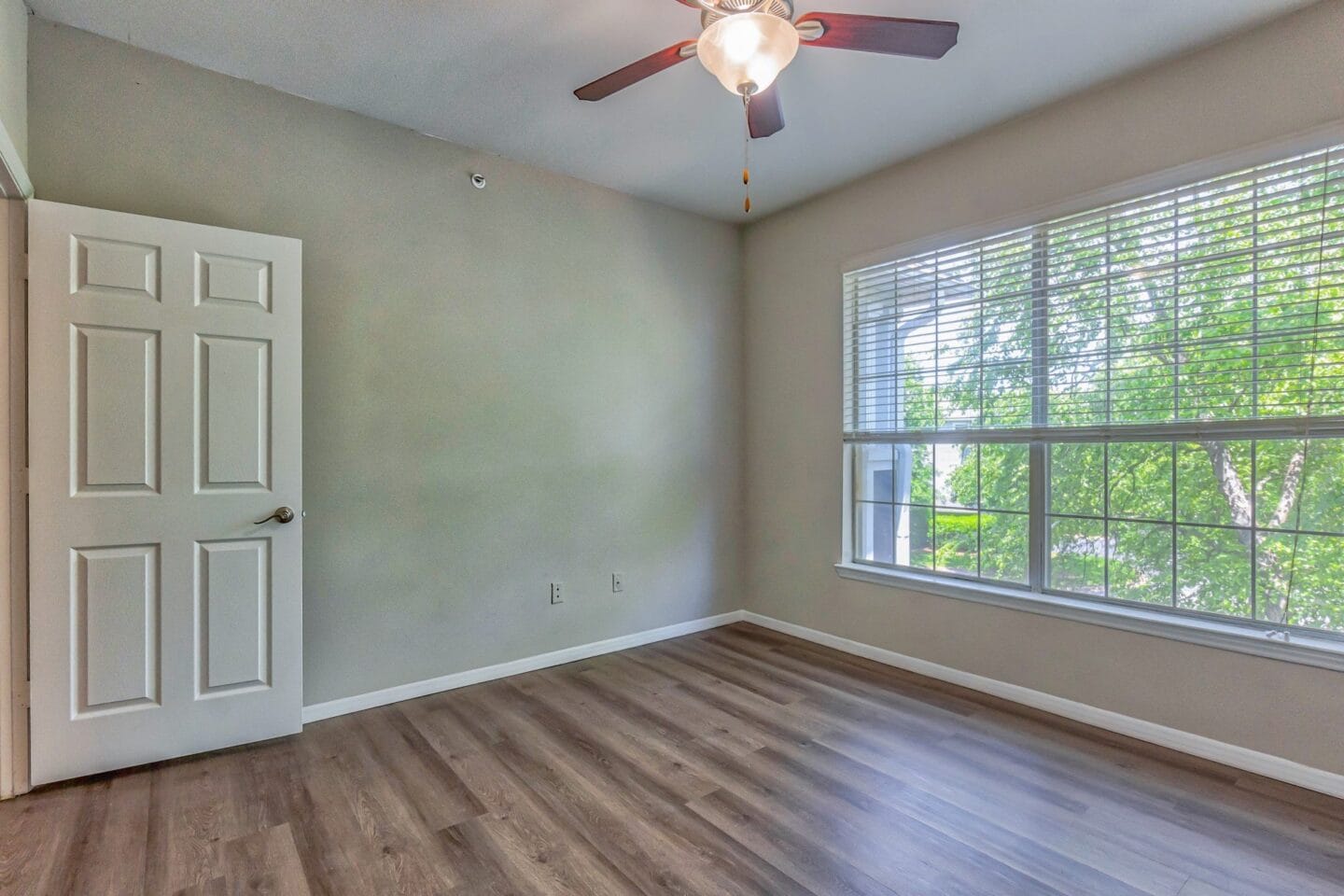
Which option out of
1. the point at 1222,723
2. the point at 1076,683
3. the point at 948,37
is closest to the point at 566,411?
the point at 948,37

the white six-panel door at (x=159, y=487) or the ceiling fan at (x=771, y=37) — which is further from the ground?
the ceiling fan at (x=771, y=37)

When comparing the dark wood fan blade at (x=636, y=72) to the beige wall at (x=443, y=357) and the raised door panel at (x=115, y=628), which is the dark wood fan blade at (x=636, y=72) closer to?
the beige wall at (x=443, y=357)

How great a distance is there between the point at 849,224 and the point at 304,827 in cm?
376

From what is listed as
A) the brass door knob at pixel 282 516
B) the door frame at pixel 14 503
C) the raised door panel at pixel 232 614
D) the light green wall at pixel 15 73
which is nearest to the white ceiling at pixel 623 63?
the light green wall at pixel 15 73

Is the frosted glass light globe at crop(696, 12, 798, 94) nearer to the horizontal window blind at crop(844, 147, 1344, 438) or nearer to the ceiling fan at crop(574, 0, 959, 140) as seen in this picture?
the ceiling fan at crop(574, 0, 959, 140)

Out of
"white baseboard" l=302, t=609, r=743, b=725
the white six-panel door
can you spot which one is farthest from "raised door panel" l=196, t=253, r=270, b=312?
Answer: "white baseboard" l=302, t=609, r=743, b=725

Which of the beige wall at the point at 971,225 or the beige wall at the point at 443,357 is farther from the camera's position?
the beige wall at the point at 443,357

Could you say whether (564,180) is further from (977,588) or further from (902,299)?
(977,588)

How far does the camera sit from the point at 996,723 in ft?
8.93

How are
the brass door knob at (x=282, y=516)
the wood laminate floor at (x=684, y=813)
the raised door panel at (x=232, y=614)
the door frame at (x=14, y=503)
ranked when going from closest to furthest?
the wood laminate floor at (x=684, y=813), the door frame at (x=14, y=503), the raised door panel at (x=232, y=614), the brass door knob at (x=282, y=516)

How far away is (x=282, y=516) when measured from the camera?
2561 millimetres

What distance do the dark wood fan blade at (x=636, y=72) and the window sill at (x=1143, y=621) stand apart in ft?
8.86

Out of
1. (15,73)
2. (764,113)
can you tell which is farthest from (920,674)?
(15,73)

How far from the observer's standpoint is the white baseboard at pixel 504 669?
2.84 meters
